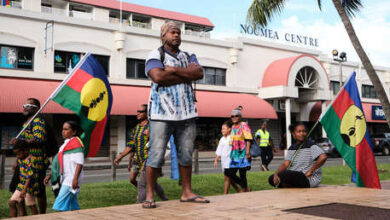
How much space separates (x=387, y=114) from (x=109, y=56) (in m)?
15.1

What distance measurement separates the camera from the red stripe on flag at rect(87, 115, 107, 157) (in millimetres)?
6001

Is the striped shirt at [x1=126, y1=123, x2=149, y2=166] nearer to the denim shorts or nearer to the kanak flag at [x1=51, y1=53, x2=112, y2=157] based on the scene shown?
the kanak flag at [x1=51, y1=53, x2=112, y2=157]

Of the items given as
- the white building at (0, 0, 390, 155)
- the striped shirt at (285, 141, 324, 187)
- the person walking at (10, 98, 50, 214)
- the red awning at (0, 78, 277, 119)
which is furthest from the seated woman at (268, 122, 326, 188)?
the white building at (0, 0, 390, 155)

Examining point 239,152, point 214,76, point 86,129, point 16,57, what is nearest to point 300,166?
point 239,152

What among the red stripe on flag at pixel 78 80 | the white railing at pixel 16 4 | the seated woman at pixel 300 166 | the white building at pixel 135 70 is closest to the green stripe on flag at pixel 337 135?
the seated woman at pixel 300 166

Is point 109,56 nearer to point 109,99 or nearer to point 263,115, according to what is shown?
point 263,115

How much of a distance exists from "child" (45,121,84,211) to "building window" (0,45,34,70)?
15478 mm

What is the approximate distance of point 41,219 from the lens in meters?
3.37

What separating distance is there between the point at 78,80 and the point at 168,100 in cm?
243

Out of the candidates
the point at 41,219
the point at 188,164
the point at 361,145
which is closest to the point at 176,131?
the point at 188,164

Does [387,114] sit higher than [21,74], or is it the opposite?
[21,74]

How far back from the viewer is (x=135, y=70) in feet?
75.3

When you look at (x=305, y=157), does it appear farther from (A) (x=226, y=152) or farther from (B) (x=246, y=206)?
(B) (x=246, y=206)

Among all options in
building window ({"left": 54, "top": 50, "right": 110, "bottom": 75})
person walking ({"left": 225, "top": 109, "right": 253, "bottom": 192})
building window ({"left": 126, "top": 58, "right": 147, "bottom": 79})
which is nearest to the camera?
person walking ({"left": 225, "top": 109, "right": 253, "bottom": 192})
